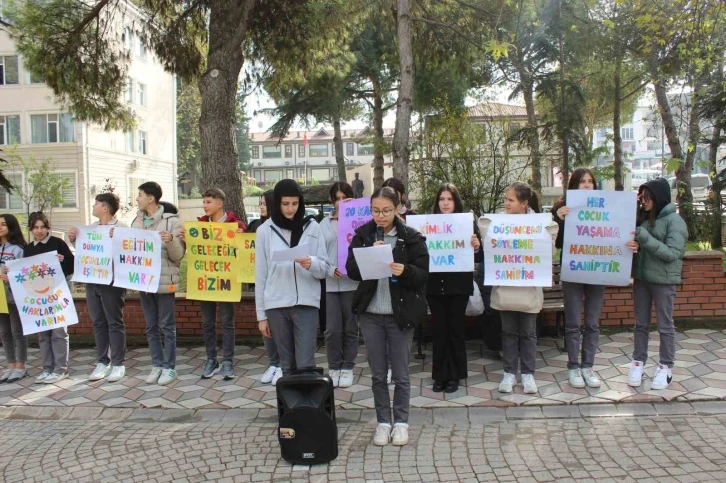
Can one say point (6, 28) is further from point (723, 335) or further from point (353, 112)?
point (353, 112)

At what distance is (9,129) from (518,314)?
1371 inches

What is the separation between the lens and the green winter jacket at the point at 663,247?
5266mm

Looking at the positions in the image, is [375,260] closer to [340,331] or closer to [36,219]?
[340,331]

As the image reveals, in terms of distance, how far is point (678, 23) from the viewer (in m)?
9.02

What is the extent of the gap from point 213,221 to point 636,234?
416 centimetres

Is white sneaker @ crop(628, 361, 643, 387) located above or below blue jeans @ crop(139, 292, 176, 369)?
below

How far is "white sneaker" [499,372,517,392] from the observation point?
18.1ft

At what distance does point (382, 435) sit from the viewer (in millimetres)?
4598

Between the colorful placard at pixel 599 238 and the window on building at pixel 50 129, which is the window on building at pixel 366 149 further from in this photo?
the window on building at pixel 50 129

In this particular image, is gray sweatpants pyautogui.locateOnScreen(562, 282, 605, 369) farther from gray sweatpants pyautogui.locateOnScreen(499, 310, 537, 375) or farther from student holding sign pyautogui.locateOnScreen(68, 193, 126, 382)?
student holding sign pyautogui.locateOnScreen(68, 193, 126, 382)

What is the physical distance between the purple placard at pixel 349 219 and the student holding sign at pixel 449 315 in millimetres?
738

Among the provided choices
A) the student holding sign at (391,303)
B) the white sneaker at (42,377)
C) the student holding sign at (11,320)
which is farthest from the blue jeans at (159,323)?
the student holding sign at (391,303)

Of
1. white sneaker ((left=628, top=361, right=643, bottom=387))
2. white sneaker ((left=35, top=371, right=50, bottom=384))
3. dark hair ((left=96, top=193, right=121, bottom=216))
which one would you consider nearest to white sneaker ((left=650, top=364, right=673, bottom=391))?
white sneaker ((left=628, top=361, right=643, bottom=387))

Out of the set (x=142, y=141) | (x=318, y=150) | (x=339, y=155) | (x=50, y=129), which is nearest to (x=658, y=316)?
(x=339, y=155)
